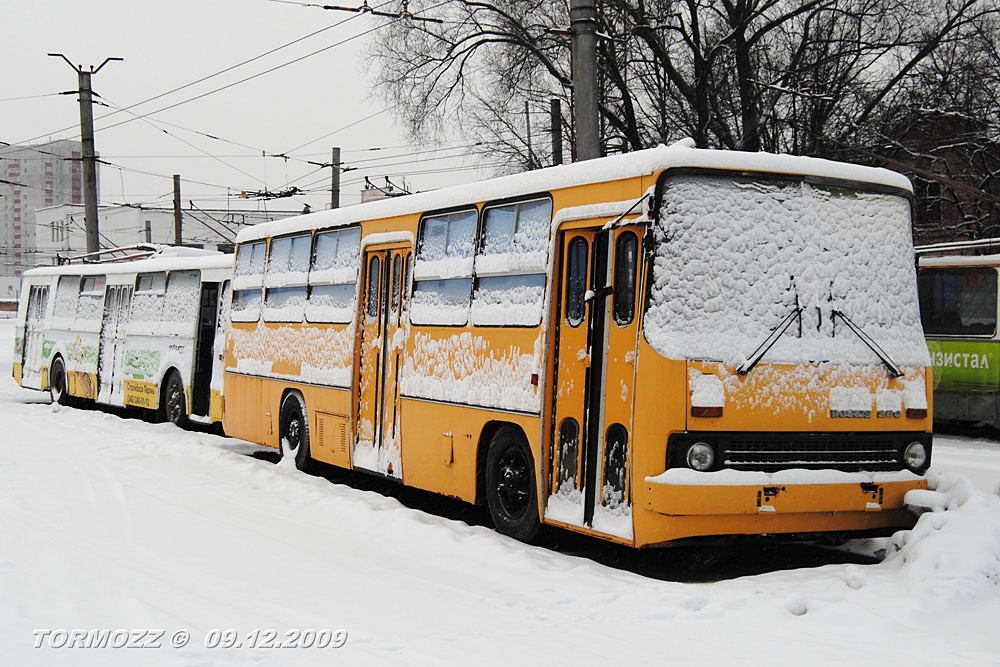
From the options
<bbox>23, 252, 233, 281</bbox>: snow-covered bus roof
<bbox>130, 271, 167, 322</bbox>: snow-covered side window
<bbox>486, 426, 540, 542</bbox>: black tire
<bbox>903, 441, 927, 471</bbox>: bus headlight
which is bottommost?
<bbox>486, 426, 540, 542</bbox>: black tire

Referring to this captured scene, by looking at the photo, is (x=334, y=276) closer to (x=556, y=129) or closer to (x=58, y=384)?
(x=58, y=384)

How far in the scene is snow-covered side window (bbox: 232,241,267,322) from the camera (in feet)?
53.0

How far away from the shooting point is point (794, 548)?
32.7 feet

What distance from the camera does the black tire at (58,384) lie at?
25.2 meters

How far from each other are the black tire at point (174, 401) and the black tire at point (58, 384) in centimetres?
507

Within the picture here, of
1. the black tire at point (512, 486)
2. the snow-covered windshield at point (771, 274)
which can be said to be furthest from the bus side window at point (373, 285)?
the snow-covered windshield at point (771, 274)

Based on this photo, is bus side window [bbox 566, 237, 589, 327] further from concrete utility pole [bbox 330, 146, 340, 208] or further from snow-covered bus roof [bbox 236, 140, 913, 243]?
concrete utility pole [bbox 330, 146, 340, 208]

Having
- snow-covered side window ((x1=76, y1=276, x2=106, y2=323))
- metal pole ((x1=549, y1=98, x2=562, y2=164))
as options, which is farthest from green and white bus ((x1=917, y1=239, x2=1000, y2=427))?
snow-covered side window ((x1=76, y1=276, x2=106, y2=323))

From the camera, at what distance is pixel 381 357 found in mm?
12508

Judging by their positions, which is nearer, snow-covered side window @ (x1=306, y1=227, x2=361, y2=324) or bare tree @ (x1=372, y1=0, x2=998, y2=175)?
snow-covered side window @ (x1=306, y1=227, x2=361, y2=324)

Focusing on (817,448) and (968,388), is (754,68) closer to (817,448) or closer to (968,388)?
(968,388)

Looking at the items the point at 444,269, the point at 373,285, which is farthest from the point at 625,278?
the point at 373,285

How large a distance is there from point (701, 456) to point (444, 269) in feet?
13.0

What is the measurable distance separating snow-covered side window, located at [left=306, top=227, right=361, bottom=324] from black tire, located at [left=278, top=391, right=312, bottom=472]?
3.62ft
